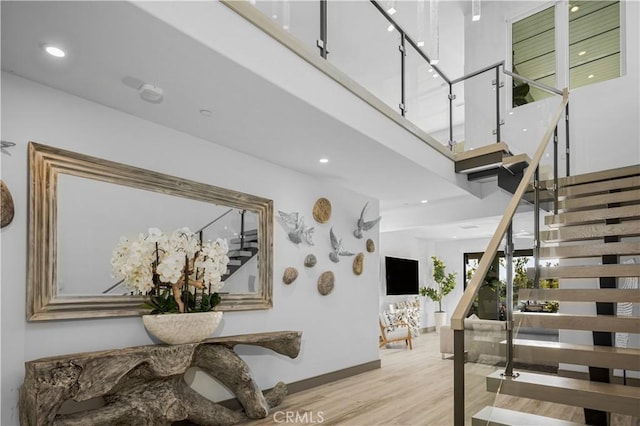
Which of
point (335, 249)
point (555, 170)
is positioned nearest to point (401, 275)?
point (335, 249)

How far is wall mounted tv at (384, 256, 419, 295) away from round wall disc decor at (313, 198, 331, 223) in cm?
464

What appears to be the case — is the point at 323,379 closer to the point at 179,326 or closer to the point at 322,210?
the point at 322,210

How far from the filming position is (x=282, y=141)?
3.80 metres

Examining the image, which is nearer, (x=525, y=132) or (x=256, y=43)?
(x=256, y=43)

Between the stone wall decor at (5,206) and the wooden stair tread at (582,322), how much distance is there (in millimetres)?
3194

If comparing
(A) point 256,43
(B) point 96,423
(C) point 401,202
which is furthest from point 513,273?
(C) point 401,202

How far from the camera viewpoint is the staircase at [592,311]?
92.4 inches

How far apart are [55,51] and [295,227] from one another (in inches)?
109

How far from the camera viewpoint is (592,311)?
4883 mm

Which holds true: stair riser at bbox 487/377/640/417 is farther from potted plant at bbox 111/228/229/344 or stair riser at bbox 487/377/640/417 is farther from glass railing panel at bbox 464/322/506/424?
potted plant at bbox 111/228/229/344

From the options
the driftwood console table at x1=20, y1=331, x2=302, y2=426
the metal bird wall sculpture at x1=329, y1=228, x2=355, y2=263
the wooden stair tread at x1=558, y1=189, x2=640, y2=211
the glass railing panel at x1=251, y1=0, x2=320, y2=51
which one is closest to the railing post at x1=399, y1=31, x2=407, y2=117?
the glass railing panel at x1=251, y1=0, x2=320, y2=51

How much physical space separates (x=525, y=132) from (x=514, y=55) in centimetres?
205

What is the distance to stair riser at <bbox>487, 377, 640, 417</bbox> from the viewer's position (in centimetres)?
221

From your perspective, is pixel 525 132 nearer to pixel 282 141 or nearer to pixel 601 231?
pixel 601 231
